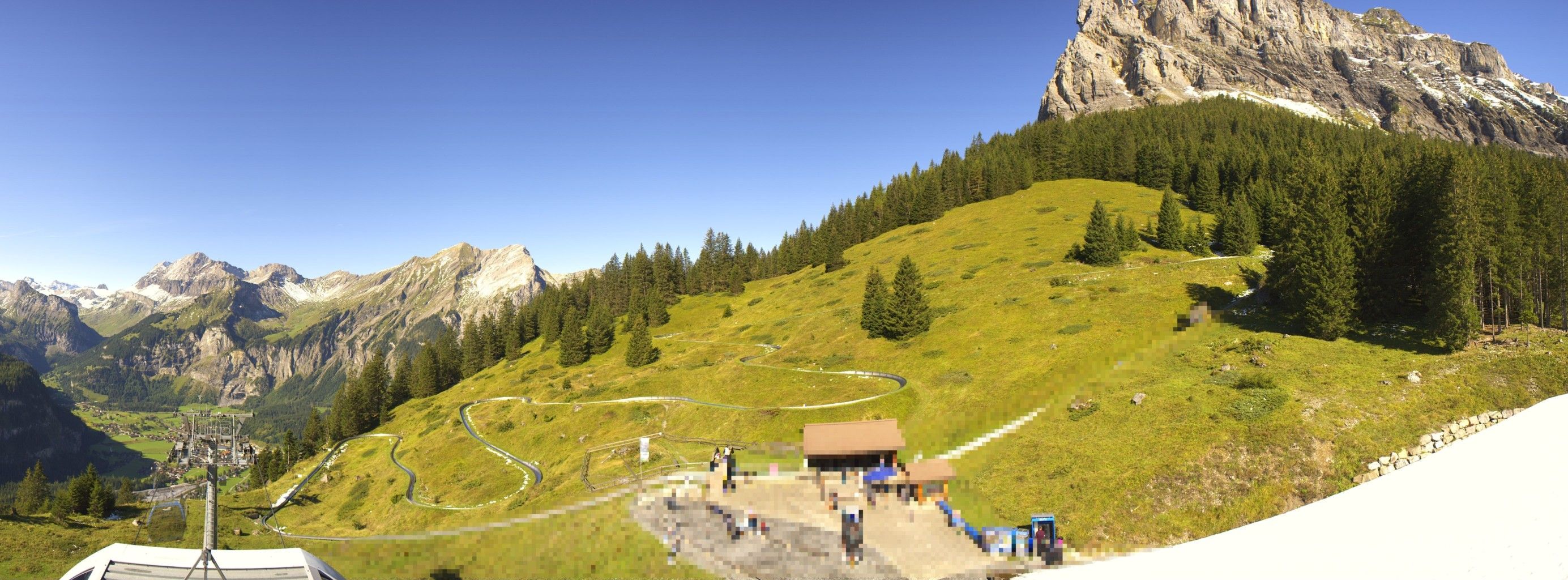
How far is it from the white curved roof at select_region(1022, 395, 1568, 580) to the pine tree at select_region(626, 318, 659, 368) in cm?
7187

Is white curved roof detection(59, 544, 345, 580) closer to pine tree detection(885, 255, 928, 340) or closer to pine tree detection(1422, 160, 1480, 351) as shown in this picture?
pine tree detection(1422, 160, 1480, 351)

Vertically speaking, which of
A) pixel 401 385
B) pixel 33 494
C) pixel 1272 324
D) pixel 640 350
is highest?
pixel 640 350

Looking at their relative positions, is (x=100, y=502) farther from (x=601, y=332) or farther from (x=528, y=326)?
(x=528, y=326)

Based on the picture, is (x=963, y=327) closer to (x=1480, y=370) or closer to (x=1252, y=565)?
(x=1480, y=370)

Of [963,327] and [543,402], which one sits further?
[543,402]

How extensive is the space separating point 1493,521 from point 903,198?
134 meters

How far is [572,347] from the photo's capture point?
10306 cm

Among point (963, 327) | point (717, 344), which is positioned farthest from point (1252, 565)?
point (717, 344)

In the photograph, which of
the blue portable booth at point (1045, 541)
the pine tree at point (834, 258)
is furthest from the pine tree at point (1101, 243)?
the blue portable booth at point (1045, 541)

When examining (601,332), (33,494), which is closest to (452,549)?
(601,332)

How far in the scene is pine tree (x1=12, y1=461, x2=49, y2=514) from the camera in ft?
260

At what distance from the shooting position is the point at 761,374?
2534 inches

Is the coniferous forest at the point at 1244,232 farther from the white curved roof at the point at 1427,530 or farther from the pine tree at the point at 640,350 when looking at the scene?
the white curved roof at the point at 1427,530

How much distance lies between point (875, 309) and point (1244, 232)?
2149 inches
